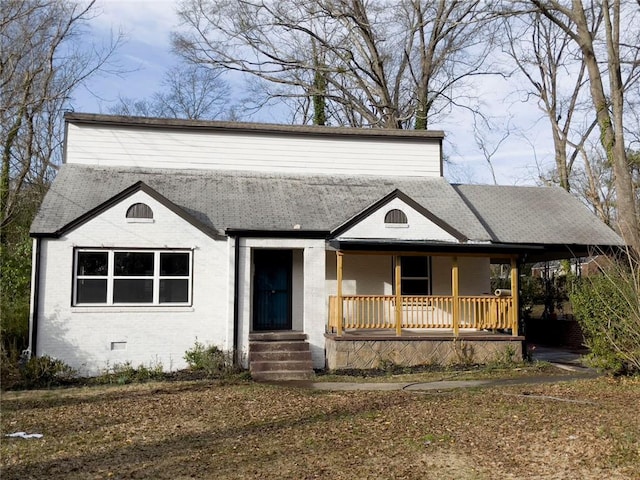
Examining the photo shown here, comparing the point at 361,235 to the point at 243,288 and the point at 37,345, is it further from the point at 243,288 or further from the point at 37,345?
the point at 37,345

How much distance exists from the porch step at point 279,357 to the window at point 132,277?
2068 millimetres

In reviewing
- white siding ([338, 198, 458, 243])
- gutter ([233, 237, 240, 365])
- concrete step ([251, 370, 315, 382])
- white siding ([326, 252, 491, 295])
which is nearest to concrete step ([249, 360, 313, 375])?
concrete step ([251, 370, 315, 382])

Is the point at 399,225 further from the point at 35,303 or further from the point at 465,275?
the point at 35,303

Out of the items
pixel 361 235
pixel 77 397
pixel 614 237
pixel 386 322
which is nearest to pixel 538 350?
pixel 614 237

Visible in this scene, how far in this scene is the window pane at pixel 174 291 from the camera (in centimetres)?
1491

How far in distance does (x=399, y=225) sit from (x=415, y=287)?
2.12m

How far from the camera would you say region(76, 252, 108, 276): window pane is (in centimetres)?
1455

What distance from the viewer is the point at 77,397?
11.5 metres

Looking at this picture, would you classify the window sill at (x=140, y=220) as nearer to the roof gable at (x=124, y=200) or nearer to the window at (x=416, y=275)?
the roof gable at (x=124, y=200)

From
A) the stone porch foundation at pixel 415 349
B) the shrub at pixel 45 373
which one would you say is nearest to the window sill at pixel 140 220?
the shrub at pixel 45 373

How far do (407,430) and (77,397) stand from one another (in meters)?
6.45

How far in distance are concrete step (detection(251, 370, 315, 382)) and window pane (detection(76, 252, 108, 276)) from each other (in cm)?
437

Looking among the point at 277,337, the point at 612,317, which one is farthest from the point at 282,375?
the point at 612,317

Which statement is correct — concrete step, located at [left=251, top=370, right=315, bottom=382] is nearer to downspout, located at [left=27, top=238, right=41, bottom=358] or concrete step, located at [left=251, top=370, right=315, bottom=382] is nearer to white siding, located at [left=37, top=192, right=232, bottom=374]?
white siding, located at [left=37, top=192, right=232, bottom=374]
